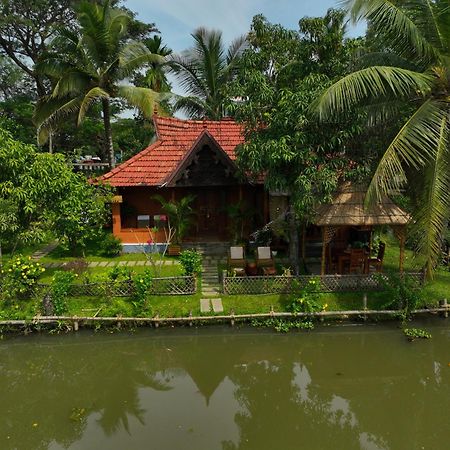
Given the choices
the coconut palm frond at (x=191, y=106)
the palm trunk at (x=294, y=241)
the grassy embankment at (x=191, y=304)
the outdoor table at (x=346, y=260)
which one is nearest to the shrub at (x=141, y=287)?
the grassy embankment at (x=191, y=304)

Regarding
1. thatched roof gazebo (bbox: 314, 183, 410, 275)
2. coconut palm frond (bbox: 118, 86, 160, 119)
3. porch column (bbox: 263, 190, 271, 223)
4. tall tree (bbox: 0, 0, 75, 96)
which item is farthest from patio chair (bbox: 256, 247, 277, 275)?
tall tree (bbox: 0, 0, 75, 96)

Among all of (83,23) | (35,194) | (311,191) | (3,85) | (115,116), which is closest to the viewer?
(311,191)

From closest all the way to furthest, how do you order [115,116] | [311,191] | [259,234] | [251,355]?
[251,355]
[311,191]
[259,234]
[115,116]

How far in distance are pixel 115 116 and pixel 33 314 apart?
74.3 ft

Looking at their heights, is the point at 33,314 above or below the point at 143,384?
above

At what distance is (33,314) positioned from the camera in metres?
11.2

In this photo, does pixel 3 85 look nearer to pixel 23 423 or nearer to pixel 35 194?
pixel 35 194

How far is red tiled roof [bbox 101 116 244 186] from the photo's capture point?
15664mm

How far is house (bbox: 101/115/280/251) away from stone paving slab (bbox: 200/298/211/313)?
475cm

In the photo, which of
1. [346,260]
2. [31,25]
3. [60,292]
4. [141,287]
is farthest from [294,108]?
[31,25]

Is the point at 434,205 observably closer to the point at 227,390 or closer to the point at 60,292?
the point at 227,390

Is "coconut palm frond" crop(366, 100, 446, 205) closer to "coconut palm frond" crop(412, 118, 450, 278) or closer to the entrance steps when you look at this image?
"coconut palm frond" crop(412, 118, 450, 278)

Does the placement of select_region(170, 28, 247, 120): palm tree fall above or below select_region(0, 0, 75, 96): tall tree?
below

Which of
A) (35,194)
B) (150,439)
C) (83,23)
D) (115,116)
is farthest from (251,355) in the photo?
(115,116)
